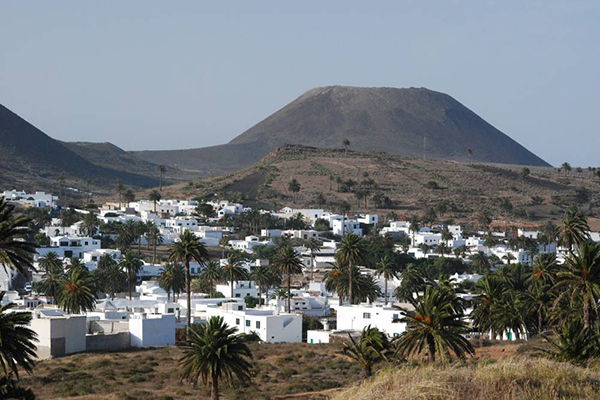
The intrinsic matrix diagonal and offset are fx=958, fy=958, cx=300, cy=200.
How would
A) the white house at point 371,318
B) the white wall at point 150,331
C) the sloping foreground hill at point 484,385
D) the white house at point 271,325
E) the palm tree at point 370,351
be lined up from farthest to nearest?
the white house at point 371,318 < the white house at point 271,325 < the white wall at point 150,331 < the palm tree at point 370,351 < the sloping foreground hill at point 484,385

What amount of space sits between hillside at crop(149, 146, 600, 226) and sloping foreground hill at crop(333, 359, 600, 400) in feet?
377

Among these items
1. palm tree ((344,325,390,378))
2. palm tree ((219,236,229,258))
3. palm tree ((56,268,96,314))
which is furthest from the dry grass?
palm tree ((219,236,229,258))

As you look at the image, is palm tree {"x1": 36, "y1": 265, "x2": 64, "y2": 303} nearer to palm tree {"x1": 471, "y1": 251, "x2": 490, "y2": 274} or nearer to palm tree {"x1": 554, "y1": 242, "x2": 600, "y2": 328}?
palm tree {"x1": 554, "y1": 242, "x2": 600, "y2": 328}

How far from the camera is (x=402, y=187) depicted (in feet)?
520

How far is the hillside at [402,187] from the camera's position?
143625 millimetres

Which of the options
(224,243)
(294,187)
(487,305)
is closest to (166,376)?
(487,305)

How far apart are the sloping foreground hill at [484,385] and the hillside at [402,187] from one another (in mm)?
Answer: 114798

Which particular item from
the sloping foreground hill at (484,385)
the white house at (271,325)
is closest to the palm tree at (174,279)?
the white house at (271,325)

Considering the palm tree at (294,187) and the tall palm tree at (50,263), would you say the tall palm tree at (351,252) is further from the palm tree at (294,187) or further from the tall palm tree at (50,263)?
the palm tree at (294,187)

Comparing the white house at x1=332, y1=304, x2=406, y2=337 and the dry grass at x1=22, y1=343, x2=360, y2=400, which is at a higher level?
the white house at x1=332, y1=304, x2=406, y2=337

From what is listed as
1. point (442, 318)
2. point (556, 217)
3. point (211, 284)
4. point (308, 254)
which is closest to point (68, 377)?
point (442, 318)

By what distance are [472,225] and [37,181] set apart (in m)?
95.7

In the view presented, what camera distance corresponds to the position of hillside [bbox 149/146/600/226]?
5655 inches

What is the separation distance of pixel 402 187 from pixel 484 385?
5548 inches
